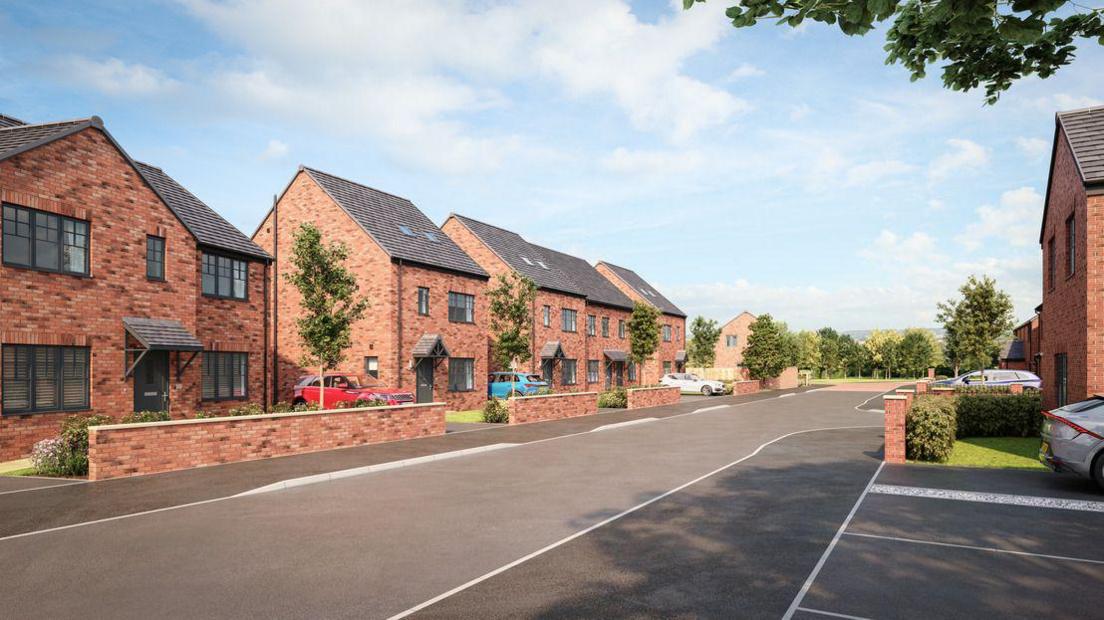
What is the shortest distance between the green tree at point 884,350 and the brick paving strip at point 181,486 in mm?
79490

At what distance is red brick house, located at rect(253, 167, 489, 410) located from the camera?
2728cm

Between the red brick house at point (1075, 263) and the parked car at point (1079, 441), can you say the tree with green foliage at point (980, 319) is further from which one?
the parked car at point (1079, 441)

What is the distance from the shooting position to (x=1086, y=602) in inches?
233

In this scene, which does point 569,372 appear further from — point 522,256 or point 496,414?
point 496,414

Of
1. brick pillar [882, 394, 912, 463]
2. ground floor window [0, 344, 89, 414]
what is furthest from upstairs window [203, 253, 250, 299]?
brick pillar [882, 394, 912, 463]

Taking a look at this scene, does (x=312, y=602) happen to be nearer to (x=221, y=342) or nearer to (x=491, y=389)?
(x=221, y=342)

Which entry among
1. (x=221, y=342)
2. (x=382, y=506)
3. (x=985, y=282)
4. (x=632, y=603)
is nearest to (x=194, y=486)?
(x=382, y=506)

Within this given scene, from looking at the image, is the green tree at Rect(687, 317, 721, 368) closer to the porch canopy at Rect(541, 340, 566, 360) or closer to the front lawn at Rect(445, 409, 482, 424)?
the porch canopy at Rect(541, 340, 566, 360)

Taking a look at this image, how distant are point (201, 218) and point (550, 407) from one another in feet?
45.0

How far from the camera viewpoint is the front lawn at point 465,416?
2541cm

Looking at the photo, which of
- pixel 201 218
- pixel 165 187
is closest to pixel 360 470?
pixel 201 218

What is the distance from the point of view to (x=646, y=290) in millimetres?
57719

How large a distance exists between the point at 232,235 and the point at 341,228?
5771 mm

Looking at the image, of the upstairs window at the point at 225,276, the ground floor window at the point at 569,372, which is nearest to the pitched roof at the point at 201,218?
the upstairs window at the point at 225,276
